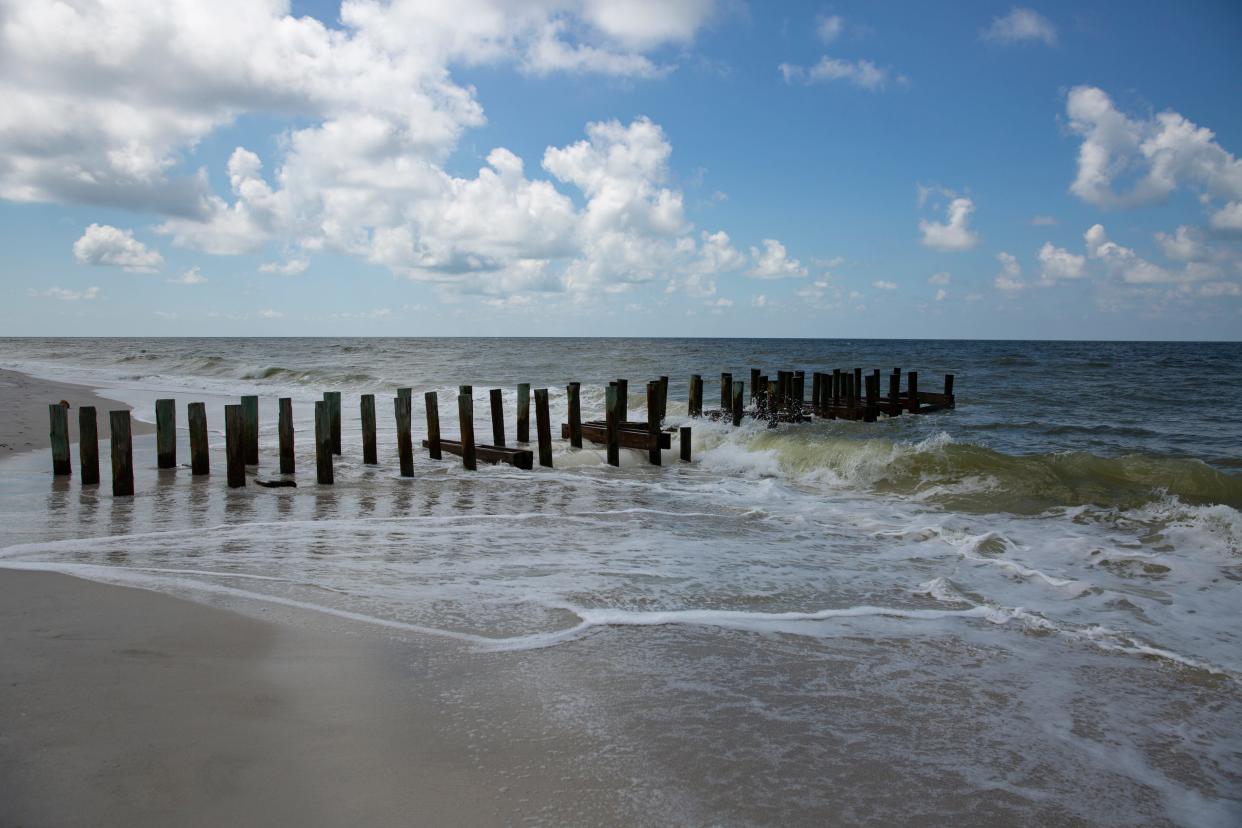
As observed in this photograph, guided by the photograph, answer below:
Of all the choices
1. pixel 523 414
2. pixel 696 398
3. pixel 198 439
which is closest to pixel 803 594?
pixel 198 439

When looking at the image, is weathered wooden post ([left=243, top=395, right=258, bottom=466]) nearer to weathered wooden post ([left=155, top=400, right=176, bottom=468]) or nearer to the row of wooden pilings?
the row of wooden pilings

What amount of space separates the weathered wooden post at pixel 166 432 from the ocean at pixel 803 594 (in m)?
0.34

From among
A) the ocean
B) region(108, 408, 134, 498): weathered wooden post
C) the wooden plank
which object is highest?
region(108, 408, 134, 498): weathered wooden post

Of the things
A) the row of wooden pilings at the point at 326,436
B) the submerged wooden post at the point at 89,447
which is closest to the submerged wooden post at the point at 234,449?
the row of wooden pilings at the point at 326,436

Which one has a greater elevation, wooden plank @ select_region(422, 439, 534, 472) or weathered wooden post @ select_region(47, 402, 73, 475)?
weathered wooden post @ select_region(47, 402, 73, 475)

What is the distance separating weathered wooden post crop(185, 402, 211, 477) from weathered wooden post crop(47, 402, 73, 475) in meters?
1.37

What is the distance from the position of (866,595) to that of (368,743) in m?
3.99

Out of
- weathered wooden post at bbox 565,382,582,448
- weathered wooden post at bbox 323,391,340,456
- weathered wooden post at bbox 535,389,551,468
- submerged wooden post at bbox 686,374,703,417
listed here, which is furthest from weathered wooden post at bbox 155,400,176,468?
submerged wooden post at bbox 686,374,703,417

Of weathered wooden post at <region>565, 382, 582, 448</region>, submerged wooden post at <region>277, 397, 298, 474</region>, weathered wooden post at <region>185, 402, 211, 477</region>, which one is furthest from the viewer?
weathered wooden post at <region>565, 382, 582, 448</region>

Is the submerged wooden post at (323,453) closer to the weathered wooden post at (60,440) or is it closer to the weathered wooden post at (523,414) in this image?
the weathered wooden post at (60,440)

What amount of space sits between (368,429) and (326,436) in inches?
49.4

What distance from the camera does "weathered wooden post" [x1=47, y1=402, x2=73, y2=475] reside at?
388 inches

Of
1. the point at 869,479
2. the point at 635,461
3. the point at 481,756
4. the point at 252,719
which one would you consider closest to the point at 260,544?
the point at 252,719

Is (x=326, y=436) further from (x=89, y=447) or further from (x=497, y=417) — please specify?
(x=497, y=417)
